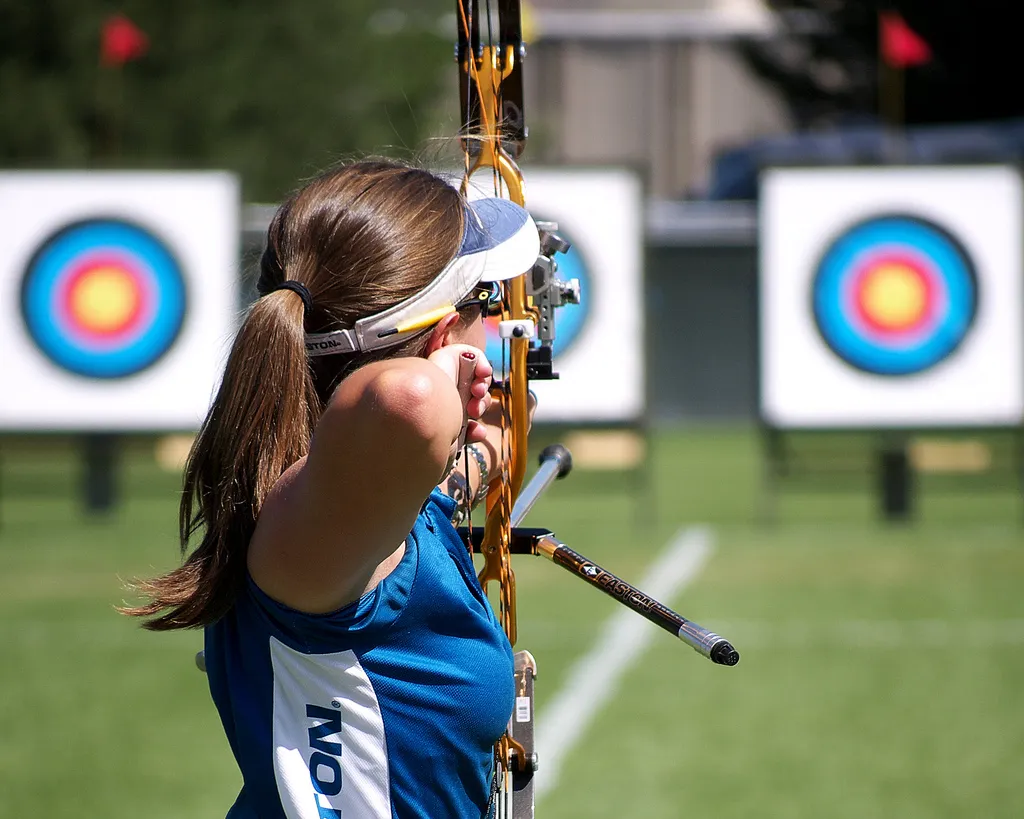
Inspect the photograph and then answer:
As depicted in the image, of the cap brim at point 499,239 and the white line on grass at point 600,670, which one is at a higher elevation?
the cap brim at point 499,239

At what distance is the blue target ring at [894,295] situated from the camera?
7559 mm

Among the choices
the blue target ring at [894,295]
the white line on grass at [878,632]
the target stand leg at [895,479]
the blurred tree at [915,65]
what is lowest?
the target stand leg at [895,479]

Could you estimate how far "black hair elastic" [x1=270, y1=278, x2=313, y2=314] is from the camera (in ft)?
3.75

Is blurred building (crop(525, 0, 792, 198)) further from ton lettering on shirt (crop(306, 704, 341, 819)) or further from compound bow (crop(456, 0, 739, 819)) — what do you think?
ton lettering on shirt (crop(306, 704, 341, 819))

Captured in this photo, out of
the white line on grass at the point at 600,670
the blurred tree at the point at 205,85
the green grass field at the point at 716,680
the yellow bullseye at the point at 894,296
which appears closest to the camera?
the green grass field at the point at 716,680

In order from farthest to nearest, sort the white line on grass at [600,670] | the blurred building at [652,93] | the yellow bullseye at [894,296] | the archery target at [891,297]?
the blurred building at [652,93] → the yellow bullseye at [894,296] → the archery target at [891,297] → the white line on grass at [600,670]

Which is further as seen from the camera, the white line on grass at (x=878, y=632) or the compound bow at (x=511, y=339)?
the white line on grass at (x=878, y=632)

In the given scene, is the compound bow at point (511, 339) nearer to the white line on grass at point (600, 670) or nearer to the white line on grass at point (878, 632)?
the white line on grass at point (600, 670)

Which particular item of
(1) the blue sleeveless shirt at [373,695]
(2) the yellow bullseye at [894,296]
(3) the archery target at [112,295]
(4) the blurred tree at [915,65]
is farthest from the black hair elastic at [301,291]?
(4) the blurred tree at [915,65]

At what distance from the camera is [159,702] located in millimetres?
4270

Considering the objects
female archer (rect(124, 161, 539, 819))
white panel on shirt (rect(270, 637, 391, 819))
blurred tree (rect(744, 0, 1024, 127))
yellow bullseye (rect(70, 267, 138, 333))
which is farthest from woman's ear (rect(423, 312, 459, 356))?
blurred tree (rect(744, 0, 1024, 127))

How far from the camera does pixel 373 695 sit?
3.83ft

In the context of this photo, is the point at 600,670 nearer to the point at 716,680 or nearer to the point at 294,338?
the point at 716,680

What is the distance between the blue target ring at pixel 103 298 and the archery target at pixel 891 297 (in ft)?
10.8
